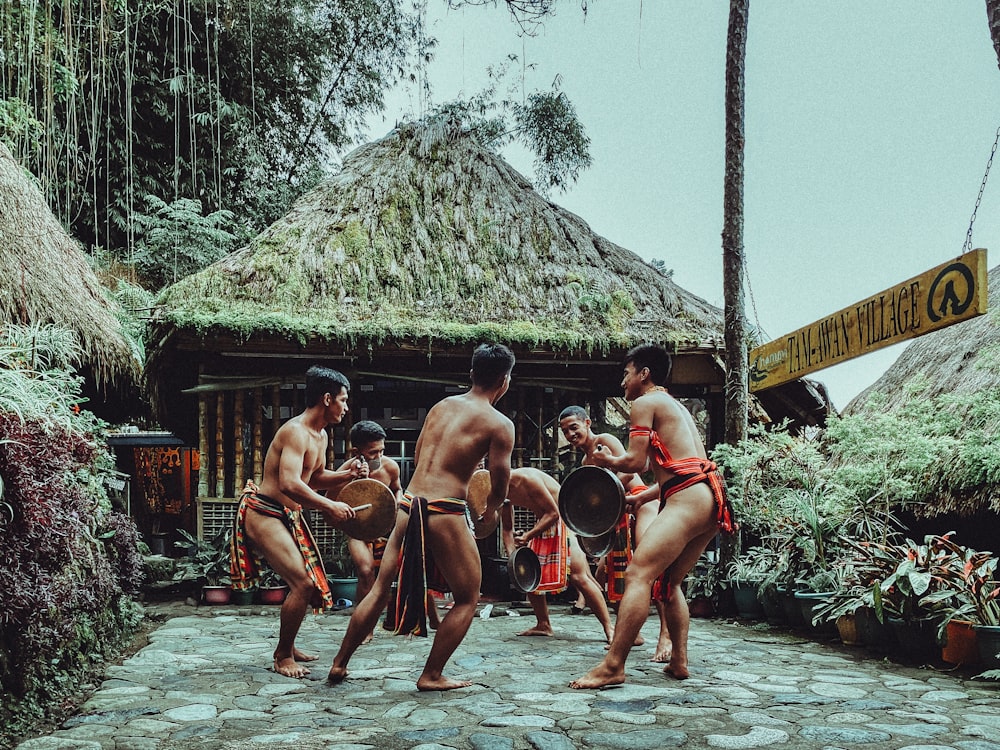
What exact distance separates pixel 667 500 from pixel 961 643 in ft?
7.02

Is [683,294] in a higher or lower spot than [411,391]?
higher

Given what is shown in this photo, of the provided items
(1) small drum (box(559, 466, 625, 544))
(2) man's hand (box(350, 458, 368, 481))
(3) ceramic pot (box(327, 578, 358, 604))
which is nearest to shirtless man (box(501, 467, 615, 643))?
(1) small drum (box(559, 466, 625, 544))

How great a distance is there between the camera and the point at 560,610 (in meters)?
8.74

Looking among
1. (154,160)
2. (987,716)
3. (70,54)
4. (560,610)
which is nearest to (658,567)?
(987,716)

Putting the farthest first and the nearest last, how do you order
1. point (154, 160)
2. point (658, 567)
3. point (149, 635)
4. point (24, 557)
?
point (154, 160), point (149, 635), point (658, 567), point (24, 557)

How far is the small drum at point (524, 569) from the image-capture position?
6312 millimetres

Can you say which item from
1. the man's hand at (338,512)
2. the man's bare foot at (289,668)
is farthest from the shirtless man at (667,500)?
the man's bare foot at (289,668)

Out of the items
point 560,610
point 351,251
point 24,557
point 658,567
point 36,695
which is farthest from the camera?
point 351,251

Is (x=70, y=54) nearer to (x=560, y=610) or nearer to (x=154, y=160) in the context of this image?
(x=560, y=610)

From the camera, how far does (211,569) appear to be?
9211 millimetres

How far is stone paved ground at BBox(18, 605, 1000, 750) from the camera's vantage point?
3.56m

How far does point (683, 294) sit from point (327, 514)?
743 cm

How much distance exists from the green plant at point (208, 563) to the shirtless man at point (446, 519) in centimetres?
518

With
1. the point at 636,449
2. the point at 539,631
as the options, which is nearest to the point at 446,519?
the point at 636,449
